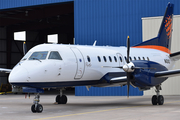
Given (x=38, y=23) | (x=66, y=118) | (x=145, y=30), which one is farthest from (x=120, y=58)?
(x=38, y=23)

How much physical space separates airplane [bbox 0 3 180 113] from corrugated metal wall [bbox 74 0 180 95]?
745 centimetres

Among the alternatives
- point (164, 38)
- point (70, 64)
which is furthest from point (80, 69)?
point (164, 38)

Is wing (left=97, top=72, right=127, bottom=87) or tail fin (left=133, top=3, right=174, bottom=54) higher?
tail fin (left=133, top=3, right=174, bottom=54)

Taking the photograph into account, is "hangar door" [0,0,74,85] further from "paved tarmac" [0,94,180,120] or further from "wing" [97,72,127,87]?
"paved tarmac" [0,94,180,120]

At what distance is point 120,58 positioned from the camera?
716 inches

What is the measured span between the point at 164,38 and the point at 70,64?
353 inches

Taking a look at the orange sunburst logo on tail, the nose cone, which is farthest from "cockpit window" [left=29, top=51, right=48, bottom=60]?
the orange sunburst logo on tail

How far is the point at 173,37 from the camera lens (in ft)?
85.5

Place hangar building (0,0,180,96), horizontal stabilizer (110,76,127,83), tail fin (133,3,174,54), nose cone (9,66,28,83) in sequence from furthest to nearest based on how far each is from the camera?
hangar building (0,0,180,96)
tail fin (133,3,174,54)
horizontal stabilizer (110,76,127,83)
nose cone (9,66,28,83)

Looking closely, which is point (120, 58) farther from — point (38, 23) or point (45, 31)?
point (45, 31)

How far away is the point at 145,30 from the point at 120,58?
9.18 metres

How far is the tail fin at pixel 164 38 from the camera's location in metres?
20.9

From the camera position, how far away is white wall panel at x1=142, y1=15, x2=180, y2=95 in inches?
1006

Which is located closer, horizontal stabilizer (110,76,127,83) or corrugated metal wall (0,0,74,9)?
horizontal stabilizer (110,76,127,83)
